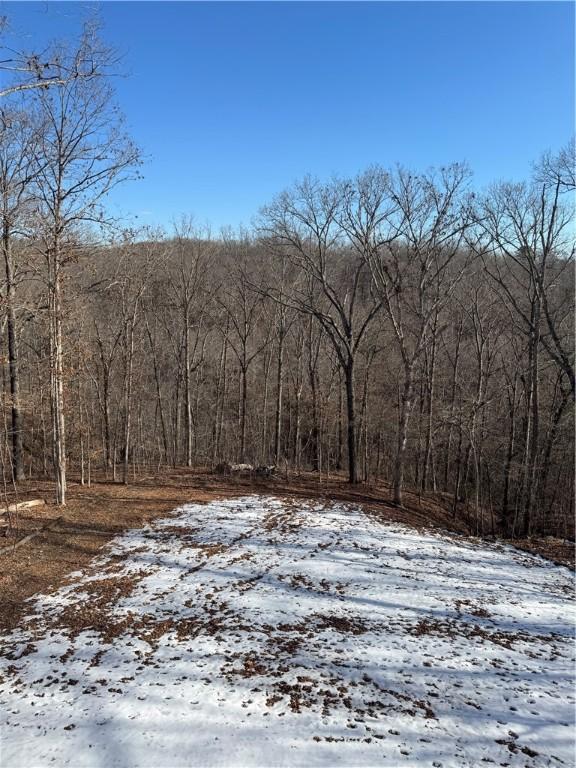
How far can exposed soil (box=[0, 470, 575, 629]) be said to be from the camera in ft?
24.2

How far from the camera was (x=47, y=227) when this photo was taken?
10625 mm

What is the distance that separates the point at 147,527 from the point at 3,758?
6.46 metres

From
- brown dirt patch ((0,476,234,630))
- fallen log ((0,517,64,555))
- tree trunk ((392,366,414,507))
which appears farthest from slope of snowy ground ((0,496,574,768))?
tree trunk ((392,366,414,507))

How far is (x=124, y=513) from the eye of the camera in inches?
431

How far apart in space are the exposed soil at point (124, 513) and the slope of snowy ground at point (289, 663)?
0.48 meters

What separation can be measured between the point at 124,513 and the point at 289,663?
699cm

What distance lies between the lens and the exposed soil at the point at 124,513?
291 inches

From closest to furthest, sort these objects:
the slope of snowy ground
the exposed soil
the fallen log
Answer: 1. the slope of snowy ground
2. the exposed soil
3. the fallen log

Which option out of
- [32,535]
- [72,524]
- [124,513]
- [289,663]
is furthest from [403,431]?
[32,535]

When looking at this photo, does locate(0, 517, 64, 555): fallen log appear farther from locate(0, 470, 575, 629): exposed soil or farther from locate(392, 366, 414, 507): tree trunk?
locate(392, 366, 414, 507): tree trunk

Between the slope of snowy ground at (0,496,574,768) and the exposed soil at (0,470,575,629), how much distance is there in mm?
481

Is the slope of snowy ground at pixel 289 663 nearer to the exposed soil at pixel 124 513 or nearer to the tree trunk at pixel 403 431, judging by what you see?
the exposed soil at pixel 124 513

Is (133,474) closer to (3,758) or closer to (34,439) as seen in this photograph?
(34,439)

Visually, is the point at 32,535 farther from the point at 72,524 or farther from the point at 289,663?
the point at 289,663
